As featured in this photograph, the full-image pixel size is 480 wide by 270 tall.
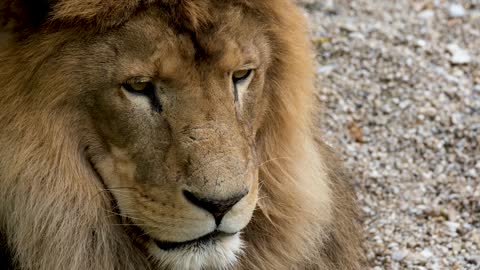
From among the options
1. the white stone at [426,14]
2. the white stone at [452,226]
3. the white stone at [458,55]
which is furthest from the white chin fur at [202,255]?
the white stone at [426,14]

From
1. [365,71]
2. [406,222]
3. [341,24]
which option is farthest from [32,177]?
[341,24]

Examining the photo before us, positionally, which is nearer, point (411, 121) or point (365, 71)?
point (411, 121)

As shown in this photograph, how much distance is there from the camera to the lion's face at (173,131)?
2.49m

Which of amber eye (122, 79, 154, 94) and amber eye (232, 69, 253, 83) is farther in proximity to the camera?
amber eye (232, 69, 253, 83)

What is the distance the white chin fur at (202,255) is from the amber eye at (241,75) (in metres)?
0.40

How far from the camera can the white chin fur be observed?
2.55 metres

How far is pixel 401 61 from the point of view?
5051 millimetres

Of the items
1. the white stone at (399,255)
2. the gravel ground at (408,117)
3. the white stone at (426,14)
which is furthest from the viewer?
the white stone at (426,14)

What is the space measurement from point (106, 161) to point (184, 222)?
0.30 m

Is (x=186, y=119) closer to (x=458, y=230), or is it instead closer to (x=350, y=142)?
(x=458, y=230)

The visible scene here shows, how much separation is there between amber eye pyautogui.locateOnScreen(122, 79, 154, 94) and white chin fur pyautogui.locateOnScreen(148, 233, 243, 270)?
0.40 meters

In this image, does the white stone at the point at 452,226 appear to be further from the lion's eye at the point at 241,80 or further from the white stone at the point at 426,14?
the white stone at the point at 426,14

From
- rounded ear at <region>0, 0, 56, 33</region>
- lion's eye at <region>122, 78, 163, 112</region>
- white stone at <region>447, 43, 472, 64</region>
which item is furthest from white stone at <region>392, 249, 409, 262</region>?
rounded ear at <region>0, 0, 56, 33</region>

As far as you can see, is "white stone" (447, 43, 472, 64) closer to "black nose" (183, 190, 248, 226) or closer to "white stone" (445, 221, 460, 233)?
"white stone" (445, 221, 460, 233)
